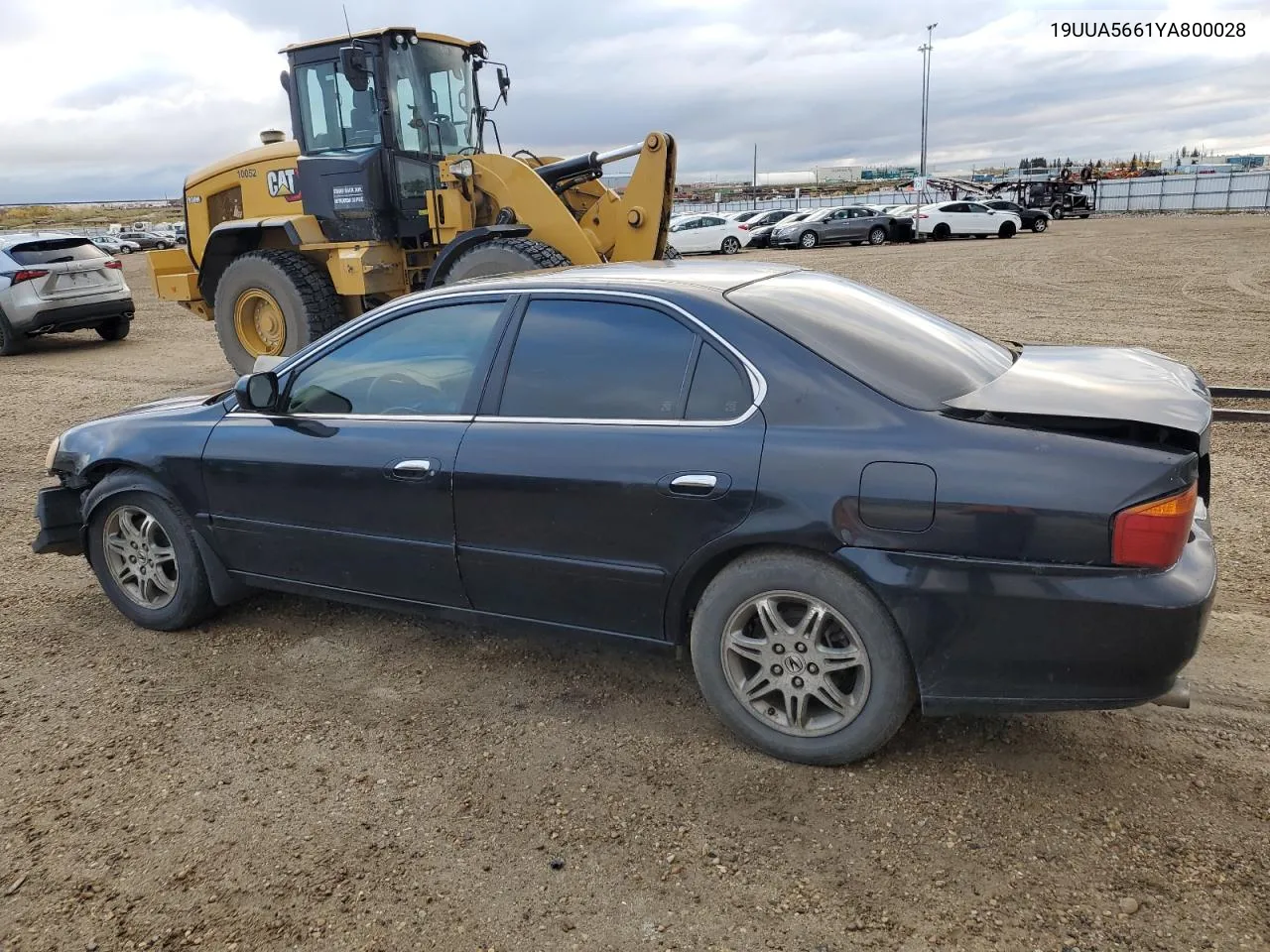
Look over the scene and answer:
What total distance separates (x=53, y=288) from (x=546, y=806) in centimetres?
1290

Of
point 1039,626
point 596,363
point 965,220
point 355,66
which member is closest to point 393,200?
point 355,66

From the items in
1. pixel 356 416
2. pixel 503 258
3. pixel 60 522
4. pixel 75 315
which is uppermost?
pixel 503 258

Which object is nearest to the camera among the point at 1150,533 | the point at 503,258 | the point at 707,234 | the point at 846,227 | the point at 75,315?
the point at 1150,533

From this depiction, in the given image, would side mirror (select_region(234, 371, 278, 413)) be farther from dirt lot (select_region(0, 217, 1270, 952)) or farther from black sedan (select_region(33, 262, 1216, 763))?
dirt lot (select_region(0, 217, 1270, 952))

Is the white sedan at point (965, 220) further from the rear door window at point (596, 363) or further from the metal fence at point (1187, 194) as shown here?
the rear door window at point (596, 363)

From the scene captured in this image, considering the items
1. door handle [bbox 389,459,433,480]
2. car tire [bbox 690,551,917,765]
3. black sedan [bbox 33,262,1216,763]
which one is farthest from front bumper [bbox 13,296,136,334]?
car tire [bbox 690,551,917,765]

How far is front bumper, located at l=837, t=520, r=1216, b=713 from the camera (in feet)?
8.65

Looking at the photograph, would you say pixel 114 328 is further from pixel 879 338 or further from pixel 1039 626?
pixel 1039 626

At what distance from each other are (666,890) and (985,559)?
1.26 meters

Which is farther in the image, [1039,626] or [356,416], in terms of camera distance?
[356,416]

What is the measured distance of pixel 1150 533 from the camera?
261 cm

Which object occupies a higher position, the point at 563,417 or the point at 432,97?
the point at 432,97

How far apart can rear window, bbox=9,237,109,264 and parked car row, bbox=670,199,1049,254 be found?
66.2ft

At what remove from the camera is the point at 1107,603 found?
2.64 m
